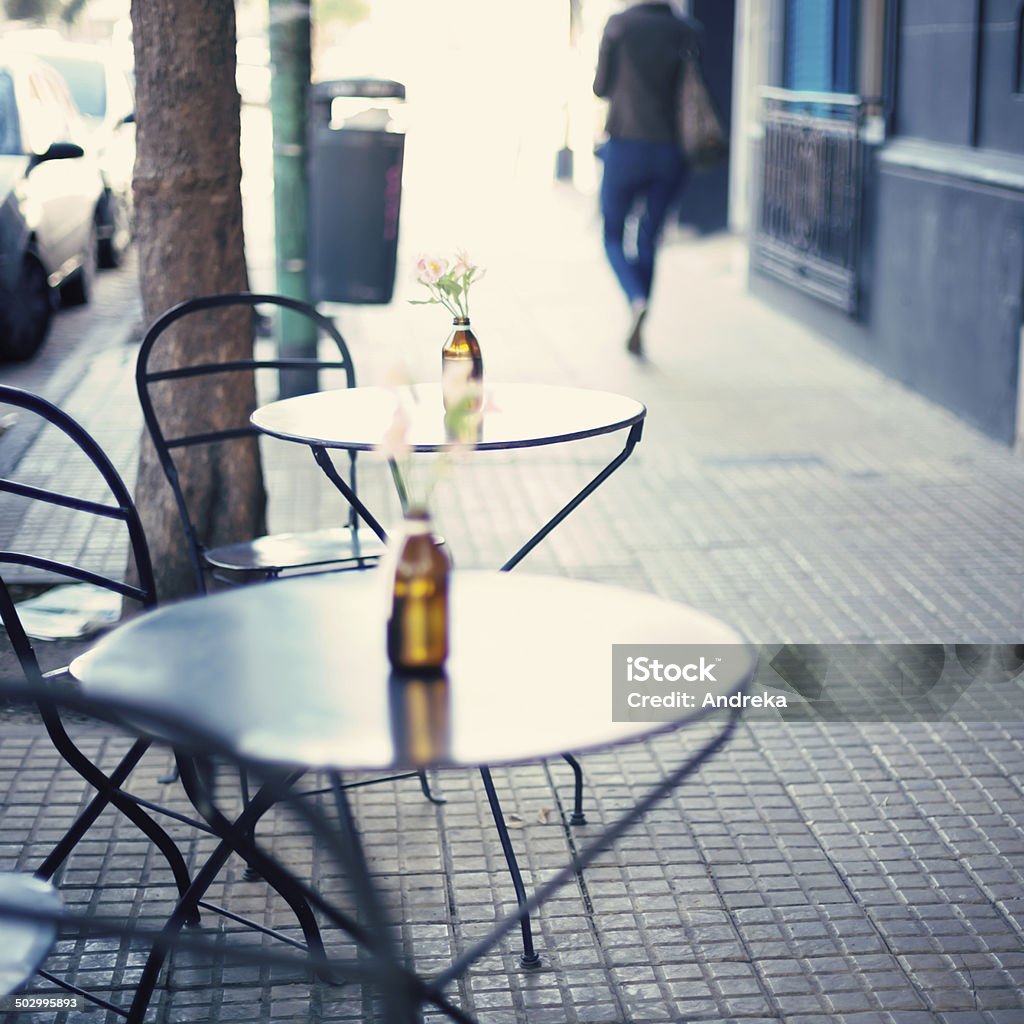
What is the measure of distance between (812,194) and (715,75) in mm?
5674

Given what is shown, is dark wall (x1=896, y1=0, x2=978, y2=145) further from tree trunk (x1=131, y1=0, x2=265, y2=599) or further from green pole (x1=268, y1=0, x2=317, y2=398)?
tree trunk (x1=131, y1=0, x2=265, y2=599)

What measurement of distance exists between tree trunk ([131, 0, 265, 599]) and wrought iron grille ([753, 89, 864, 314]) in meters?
5.64

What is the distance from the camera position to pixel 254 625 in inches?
98.3

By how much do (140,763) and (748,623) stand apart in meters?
2.04

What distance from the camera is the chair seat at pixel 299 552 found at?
3955 mm

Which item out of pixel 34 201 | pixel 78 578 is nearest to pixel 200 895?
pixel 78 578

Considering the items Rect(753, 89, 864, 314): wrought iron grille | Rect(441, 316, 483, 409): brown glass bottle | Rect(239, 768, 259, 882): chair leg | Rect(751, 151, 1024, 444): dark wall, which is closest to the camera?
Rect(239, 768, 259, 882): chair leg

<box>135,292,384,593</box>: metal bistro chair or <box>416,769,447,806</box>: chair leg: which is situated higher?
<box>135,292,384,593</box>: metal bistro chair

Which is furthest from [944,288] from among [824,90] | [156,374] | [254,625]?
[254,625]

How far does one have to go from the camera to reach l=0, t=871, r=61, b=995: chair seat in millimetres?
2244

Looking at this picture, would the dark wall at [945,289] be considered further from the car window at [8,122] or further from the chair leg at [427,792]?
the car window at [8,122]

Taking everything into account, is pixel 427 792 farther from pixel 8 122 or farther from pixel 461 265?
pixel 8 122

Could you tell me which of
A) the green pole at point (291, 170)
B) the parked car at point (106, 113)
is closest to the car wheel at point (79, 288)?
the parked car at point (106, 113)

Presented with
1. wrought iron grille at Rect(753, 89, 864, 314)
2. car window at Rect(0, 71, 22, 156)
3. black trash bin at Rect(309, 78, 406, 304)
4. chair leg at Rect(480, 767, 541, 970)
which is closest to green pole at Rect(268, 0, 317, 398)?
black trash bin at Rect(309, 78, 406, 304)
